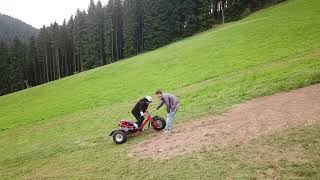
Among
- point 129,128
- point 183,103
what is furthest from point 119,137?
point 183,103

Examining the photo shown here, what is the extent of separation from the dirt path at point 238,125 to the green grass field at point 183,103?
937 millimetres

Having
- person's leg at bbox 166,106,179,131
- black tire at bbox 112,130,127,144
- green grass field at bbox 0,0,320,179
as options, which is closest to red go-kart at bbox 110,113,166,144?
black tire at bbox 112,130,127,144

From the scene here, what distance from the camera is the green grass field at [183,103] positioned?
14773mm

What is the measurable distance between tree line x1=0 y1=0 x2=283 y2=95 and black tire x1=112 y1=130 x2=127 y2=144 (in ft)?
211

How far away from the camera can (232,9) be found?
285 ft

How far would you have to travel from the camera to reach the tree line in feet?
279

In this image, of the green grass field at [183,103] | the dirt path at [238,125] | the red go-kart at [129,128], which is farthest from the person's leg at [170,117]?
the green grass field at [183,103]

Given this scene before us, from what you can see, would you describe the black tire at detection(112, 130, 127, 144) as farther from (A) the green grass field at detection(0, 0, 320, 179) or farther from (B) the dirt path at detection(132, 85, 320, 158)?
(B) the dirt path at detection(132, 85, 320, 158)

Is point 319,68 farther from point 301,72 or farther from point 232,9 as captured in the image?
point 232,9

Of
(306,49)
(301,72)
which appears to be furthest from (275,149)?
(306,49)

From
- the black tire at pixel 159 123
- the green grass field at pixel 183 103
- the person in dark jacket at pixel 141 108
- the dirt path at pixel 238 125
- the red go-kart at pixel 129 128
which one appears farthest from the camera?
the black tire at pixel 159 123

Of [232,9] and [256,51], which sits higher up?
[232,9]

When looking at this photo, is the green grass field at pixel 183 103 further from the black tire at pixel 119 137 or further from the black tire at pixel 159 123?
the black tire at pixel 159 123

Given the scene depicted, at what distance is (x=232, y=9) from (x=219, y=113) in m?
68.6
